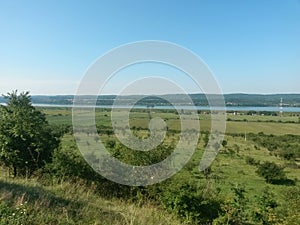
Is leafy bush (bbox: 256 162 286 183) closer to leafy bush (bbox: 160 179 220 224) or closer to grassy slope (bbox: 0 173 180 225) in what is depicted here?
leafy bush (bbox: 160 179 220 224)

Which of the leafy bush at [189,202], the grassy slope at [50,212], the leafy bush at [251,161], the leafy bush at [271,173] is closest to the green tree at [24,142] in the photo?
the leafy bush at [189,202]

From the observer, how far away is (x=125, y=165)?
916 cm

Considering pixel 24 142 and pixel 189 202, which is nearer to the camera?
pixel 189 202

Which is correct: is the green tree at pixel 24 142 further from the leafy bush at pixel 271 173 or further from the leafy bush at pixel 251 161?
the leafy bush at pixel 251 161

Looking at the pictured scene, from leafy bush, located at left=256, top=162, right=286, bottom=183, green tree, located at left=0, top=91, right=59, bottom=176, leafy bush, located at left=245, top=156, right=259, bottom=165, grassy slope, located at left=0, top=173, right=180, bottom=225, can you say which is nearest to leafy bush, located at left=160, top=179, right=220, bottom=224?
grassy slope, located at left=0, top=173, right=180, bottom=225

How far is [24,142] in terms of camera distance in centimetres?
1116

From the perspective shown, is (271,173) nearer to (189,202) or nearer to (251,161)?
(251,161)

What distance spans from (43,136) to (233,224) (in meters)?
6.98

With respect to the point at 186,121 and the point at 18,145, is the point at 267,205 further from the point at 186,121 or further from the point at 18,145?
the point at 18,145

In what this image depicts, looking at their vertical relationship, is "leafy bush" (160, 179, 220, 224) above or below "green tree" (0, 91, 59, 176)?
below

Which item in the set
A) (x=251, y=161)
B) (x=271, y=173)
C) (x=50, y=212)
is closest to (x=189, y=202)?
(x=50, y=212)

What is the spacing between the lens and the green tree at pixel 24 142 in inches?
425

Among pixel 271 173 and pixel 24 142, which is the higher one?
pixel 24 142

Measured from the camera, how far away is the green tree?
1079cm
